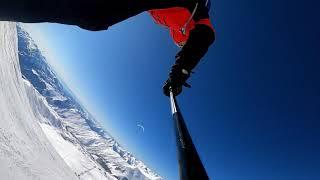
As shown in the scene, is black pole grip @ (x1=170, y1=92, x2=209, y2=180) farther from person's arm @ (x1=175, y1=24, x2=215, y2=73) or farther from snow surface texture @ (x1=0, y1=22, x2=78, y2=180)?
person's arm @ (x1=175, y1=24, x2=215, y2=73)

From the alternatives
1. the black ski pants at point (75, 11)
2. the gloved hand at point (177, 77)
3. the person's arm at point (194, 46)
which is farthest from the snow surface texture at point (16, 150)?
the person's arm at point (194, 46)

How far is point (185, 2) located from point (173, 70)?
29.9 inches

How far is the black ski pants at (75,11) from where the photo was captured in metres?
1.78

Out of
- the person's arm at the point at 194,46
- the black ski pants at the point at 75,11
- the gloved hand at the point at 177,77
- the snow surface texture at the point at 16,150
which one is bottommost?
the snow surface texture at the point at 16,150

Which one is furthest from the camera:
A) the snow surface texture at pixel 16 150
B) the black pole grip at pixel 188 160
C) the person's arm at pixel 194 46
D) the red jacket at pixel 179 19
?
the person's arm at pixel 194 46

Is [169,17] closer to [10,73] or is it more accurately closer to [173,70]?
[173,70]

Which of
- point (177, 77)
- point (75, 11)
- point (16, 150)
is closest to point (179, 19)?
point (177, 77)

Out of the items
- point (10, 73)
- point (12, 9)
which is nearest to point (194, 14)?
point (12, 9)

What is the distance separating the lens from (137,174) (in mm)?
166750

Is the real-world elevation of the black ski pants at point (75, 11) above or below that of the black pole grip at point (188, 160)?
above

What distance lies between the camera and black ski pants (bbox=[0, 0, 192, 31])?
5.85 ft

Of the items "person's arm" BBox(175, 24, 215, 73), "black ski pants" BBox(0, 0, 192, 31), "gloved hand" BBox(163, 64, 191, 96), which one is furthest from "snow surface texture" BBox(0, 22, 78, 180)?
"person's arm" BBox(175, 24, 215, 73)

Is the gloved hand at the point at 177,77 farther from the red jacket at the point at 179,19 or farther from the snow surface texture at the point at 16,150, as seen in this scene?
the snow surface texture at the point at 16,150

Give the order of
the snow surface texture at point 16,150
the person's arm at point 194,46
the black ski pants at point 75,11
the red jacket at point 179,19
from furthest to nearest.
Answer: the person's arm at point 194,46, the red jacket at point 179,19, the snow surface texture at point 16,150, the black ski pants at point 75,11
